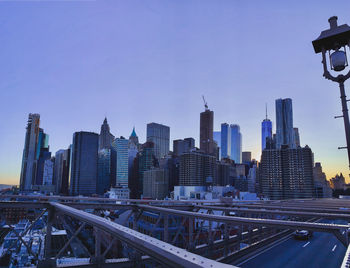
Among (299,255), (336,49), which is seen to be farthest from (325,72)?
(299,255)

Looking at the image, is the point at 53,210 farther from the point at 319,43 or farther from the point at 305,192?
the point at 305,192

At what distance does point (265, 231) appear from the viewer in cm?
1591

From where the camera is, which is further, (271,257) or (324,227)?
(271,257)

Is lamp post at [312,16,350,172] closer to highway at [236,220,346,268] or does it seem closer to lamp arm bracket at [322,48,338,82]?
lamp arm bracket at [322,48,338,82]

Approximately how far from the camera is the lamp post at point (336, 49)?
674 centimetres

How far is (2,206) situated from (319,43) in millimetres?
12582

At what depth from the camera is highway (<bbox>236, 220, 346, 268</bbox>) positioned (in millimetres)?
11219

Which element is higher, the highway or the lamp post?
the lamp post

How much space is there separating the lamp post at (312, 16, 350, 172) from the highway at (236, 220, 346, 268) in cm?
741

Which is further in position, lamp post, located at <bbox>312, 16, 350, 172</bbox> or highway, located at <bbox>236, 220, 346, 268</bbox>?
highway, located at <bbox>236, 220, 346, 268</bbox>

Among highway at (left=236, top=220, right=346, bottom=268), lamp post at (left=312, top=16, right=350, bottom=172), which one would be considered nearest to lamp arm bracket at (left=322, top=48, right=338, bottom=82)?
lamp post at (left=312, top=16, right=350, bottom=172)

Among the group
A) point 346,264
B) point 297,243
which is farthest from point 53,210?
point 297,243

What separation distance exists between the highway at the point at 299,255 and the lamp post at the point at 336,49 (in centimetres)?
741

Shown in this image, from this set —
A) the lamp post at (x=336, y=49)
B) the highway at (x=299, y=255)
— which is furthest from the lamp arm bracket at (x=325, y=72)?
the highway at (x=299, y=255)
